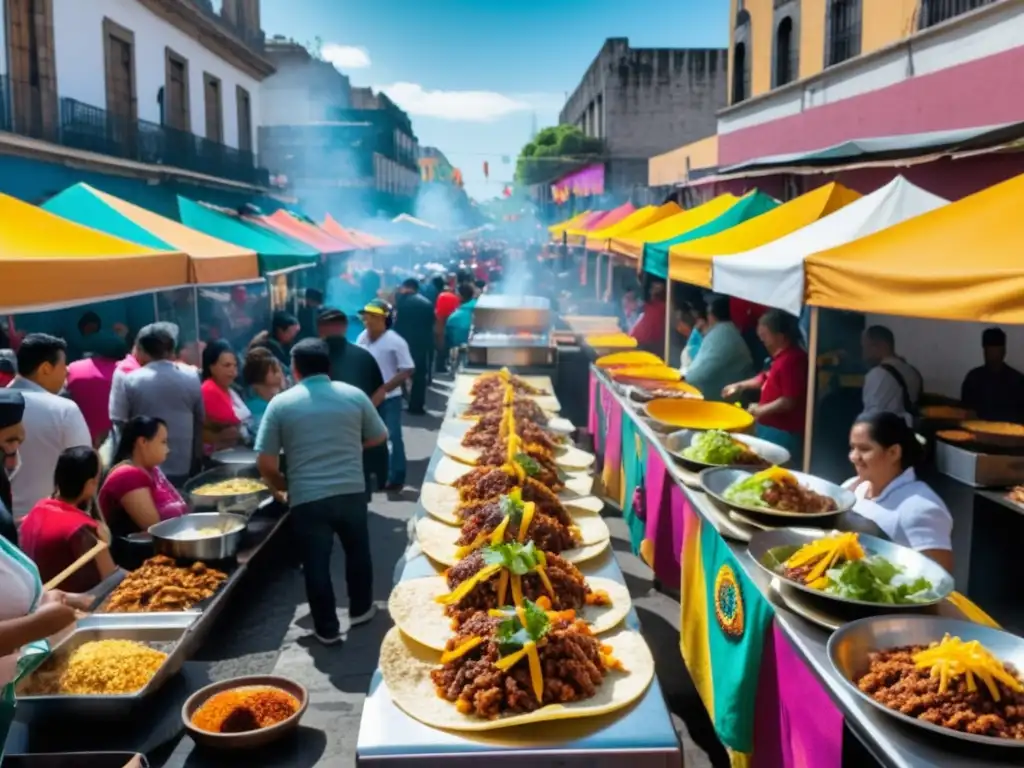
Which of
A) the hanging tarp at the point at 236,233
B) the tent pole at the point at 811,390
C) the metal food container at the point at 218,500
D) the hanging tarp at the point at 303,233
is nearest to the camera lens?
the tent pole at the point at 811,390

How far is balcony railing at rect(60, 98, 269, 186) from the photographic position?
15.5 m

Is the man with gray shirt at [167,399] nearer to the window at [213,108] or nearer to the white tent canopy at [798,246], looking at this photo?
the white tent canopy at [798,246]

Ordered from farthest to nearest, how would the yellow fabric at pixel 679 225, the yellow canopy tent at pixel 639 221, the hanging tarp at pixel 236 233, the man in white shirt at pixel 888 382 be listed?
1. the yellow canopy tent at pixel 639 221
2. the hanging tarp at pixel 236 233
3. the yellow fabric at pixel 679 225
4. the man in white shirt at pixel 888 382

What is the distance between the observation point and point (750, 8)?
18.7 m

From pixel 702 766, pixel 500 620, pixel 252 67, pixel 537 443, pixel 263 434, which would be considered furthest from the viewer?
pixel 252 67

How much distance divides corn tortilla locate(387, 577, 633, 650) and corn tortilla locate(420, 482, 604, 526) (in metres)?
0.87

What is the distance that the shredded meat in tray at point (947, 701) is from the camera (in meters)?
2.46

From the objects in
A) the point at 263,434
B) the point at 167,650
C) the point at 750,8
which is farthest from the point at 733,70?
the point at 167,650

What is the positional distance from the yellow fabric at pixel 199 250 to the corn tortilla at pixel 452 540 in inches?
149

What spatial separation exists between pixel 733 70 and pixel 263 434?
17682mm

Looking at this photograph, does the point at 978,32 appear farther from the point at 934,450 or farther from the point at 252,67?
the point at 252,67

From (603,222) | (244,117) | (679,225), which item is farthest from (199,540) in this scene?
(244,117)

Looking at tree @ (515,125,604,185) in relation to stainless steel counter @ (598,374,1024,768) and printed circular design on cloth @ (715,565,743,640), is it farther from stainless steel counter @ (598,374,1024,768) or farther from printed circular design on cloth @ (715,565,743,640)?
stainless steel counter @ (598,374,1024,768)

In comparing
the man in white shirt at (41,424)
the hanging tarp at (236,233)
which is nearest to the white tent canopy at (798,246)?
the man in white shirt at (41,424)
